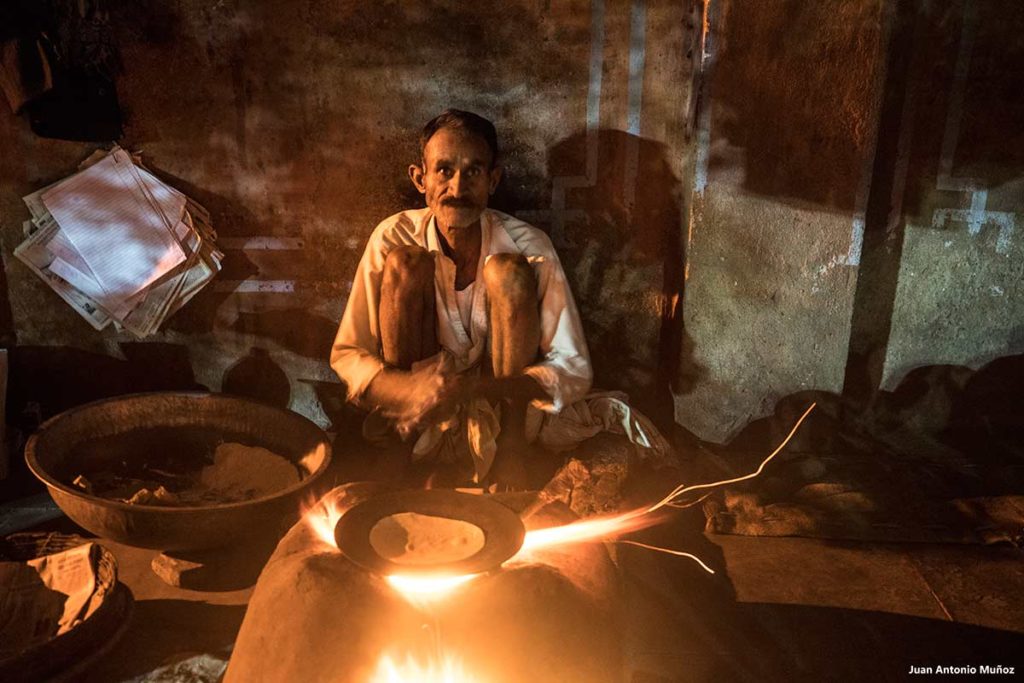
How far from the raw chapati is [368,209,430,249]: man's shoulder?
1781mm

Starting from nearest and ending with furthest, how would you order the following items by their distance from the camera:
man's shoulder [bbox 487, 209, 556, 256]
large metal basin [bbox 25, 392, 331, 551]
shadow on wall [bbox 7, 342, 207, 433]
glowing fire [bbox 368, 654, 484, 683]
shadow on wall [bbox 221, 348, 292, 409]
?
glowing fire [bbox 368, 654, 484, 683] < large metal basin [bbox 25, 392, 331, 551] < man's shoulder [bbox 487, 209, 556, 256] < shadow on wall [bbox 7, 342, 207, 433] < shadow on wall [bbox 221, 348, 292, 409]

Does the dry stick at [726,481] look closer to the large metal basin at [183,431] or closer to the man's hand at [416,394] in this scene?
the man's hand at [416,394]

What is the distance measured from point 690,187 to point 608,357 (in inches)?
41.1

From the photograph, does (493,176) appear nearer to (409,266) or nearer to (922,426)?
(409,266)

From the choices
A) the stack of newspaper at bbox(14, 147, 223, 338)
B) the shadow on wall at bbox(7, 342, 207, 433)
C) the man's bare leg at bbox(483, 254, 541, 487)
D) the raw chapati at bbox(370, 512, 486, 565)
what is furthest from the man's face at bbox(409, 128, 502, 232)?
the shadow on wall at bbox(7, 342, 207, 433)

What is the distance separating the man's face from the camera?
11.6 feet

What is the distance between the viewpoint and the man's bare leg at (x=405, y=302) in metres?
3.45

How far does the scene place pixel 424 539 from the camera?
2.19 metres

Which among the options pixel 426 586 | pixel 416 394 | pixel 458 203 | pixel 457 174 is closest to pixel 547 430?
pixel 416 394

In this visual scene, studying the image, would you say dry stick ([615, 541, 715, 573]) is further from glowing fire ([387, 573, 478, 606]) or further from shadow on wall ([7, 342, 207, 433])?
shadow on wall ([7, 342, 207, 433])

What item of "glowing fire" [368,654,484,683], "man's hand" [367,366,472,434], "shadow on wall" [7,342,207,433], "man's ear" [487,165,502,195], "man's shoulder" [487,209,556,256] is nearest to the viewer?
"glowing fire" [368,654,484,683]

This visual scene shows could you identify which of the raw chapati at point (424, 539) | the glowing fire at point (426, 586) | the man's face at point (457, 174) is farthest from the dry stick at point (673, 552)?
the man's face at point (457, 174)

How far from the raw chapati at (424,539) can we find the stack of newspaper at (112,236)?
8.13 ft

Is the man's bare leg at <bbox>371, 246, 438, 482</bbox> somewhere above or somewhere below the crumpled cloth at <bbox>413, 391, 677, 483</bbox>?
above
